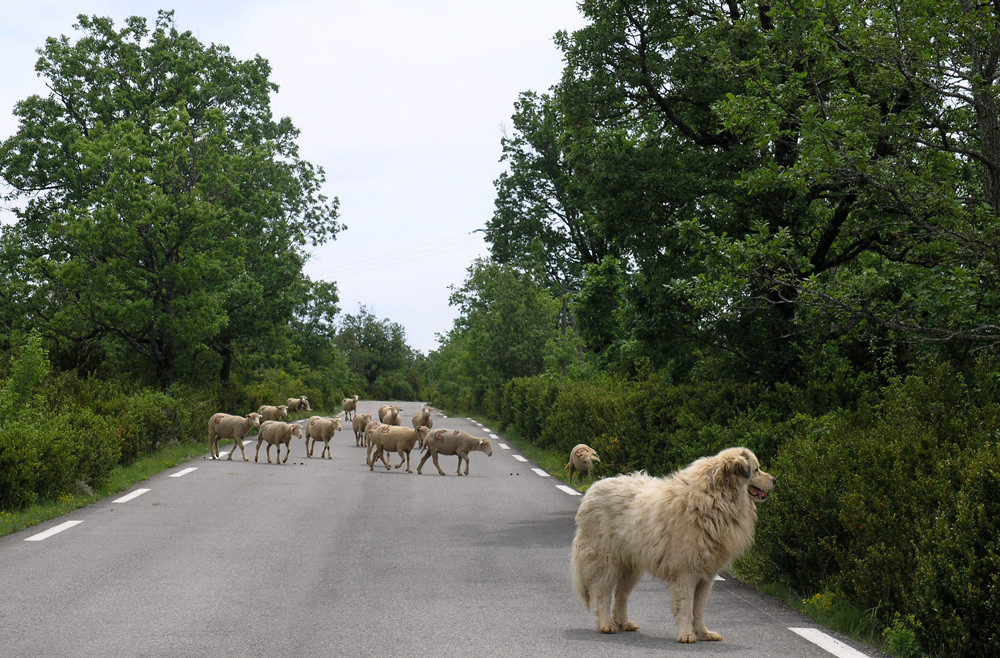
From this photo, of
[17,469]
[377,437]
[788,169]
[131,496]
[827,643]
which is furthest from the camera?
[377,437]

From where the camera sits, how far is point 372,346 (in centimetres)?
13312

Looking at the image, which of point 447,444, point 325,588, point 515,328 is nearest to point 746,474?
point 325,588

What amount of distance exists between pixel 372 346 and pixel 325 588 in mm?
126548

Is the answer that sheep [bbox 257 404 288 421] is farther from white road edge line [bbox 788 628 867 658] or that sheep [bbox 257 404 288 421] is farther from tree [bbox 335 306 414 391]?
tree [bbox 335 306 414 391]

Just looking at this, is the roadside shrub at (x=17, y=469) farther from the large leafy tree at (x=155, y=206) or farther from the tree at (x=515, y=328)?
the tree at (x=515, y=328)

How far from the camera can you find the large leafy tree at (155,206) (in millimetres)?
29922

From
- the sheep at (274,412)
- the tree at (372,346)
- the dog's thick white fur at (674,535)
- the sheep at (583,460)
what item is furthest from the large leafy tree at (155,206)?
the tree at (372,346)

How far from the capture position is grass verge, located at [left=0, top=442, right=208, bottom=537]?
35.6 ft

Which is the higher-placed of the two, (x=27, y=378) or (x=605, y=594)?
(x=27, y=378)

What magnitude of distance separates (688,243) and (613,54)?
3.71 m

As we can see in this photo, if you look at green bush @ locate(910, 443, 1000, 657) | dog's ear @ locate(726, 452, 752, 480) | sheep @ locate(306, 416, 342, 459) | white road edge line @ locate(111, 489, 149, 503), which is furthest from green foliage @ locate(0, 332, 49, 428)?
green bush @ locate(910, 443, 1000, 657)

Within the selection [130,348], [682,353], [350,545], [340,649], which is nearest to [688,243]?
[682,353]

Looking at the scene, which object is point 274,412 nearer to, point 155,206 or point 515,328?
point 155,206

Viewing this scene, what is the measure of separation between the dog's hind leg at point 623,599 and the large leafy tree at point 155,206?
25.6 meters
